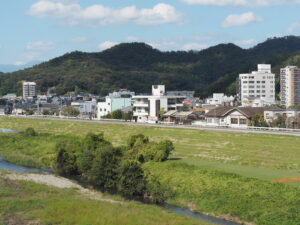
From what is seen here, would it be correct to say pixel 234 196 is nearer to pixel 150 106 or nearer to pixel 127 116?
pixel 150 106

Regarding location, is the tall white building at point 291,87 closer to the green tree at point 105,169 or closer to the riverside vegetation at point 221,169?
the riverside vegetation at point 221,169

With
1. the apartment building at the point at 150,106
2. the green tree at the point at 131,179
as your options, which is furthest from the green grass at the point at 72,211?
the apartment building at the point at 150,106

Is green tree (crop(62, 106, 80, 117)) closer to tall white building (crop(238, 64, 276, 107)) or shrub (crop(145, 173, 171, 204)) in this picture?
tall white building (crop(238, 64, 276, 107))

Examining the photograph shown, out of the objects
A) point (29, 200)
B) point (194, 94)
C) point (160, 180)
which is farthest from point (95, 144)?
point (194, 94)

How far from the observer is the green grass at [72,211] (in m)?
22.1

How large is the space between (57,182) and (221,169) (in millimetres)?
11274

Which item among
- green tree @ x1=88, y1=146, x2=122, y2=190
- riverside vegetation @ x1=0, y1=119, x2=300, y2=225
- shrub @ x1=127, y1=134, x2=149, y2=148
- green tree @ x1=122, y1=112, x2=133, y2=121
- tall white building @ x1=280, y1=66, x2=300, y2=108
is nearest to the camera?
riverside vegetation @ x1=0, y1=119, x2=300, y2=225

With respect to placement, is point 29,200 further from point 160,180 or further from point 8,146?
point 8,146

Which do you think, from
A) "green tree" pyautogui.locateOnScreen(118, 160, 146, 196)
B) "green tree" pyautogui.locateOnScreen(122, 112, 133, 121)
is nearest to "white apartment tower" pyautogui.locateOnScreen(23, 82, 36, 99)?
"green tree" pyautogui.locateOnScreen(122, 112, 133, 121)

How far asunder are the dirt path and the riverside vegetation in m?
→ 1.73

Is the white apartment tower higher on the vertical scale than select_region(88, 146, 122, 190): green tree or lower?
higher

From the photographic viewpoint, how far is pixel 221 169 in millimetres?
33000

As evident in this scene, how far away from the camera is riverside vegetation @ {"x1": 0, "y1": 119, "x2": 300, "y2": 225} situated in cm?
2336

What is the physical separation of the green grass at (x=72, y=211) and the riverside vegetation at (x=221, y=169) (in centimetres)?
276
